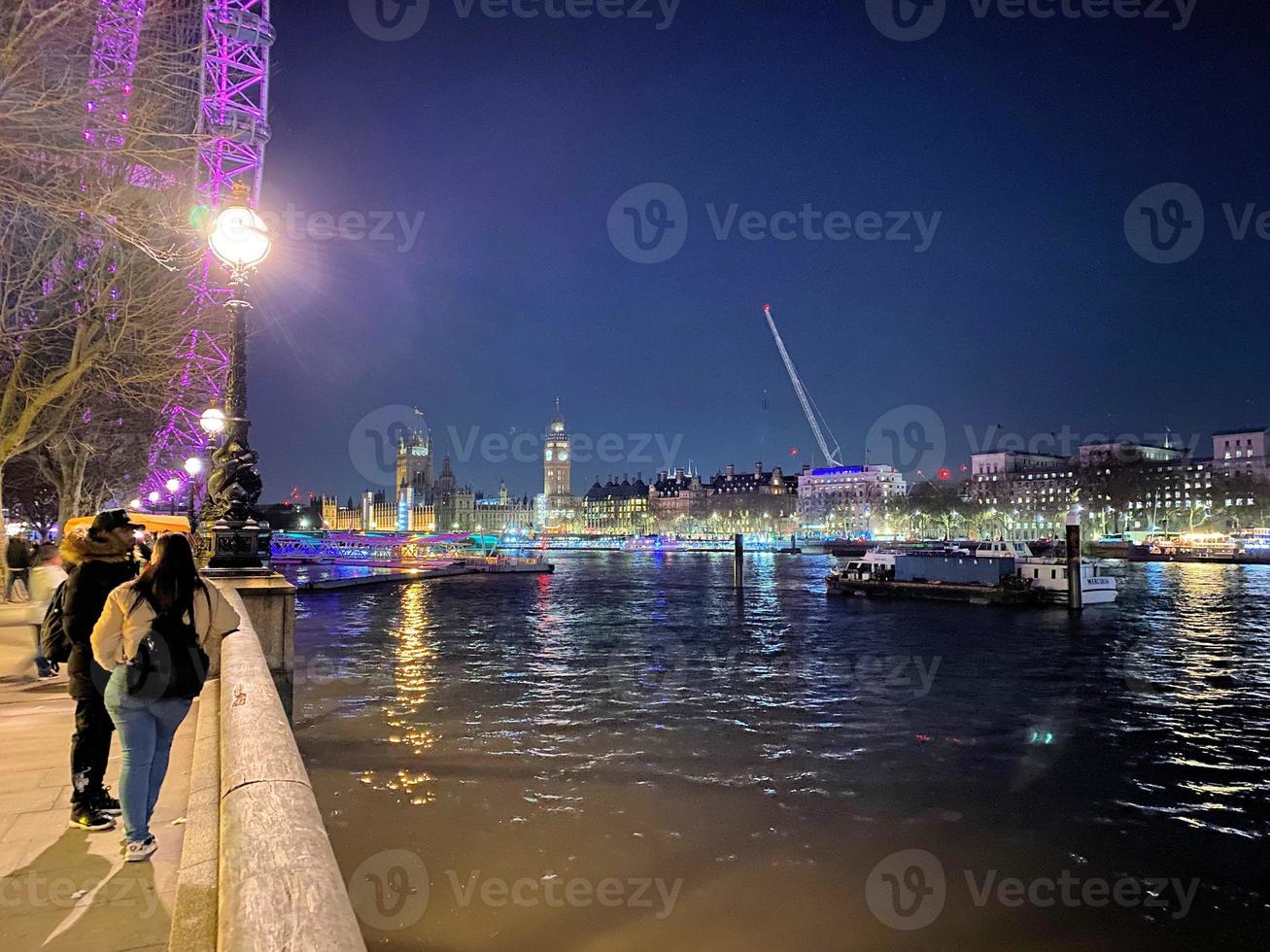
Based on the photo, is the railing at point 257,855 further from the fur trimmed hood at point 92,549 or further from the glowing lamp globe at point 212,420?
the glowing lamp globe at point 212,420

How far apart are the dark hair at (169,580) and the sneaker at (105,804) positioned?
1.56 meters

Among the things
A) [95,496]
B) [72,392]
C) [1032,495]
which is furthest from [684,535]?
[72,392]

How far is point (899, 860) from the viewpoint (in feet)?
35.5

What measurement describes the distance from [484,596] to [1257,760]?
144ft

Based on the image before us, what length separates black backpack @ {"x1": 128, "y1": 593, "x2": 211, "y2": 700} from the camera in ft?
16.1

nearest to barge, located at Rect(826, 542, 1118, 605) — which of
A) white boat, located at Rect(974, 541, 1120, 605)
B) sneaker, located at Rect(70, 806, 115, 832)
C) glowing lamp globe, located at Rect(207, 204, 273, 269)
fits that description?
white boat, located at Rect(974, 541, 1120, 605)

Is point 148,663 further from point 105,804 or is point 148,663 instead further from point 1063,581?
point 1063,581

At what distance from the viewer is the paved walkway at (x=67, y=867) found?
4176 millimetres

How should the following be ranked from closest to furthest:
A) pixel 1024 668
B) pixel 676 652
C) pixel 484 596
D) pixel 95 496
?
pixel 1024 668
pixel 676 652
pixel 95 496
pixel 484 596

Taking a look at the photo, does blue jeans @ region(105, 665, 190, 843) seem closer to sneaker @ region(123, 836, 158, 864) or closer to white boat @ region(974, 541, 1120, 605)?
sneaker @ region(123, 836, 158, 864)

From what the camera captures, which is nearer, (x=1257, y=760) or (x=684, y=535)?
(x=1257, y=760)

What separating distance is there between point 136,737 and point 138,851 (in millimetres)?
675

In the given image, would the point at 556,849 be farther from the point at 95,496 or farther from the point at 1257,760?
the point at 95,496

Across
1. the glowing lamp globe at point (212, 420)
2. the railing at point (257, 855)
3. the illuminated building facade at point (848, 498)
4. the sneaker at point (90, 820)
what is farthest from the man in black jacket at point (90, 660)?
the illuminated building facade at point (848, 498)
